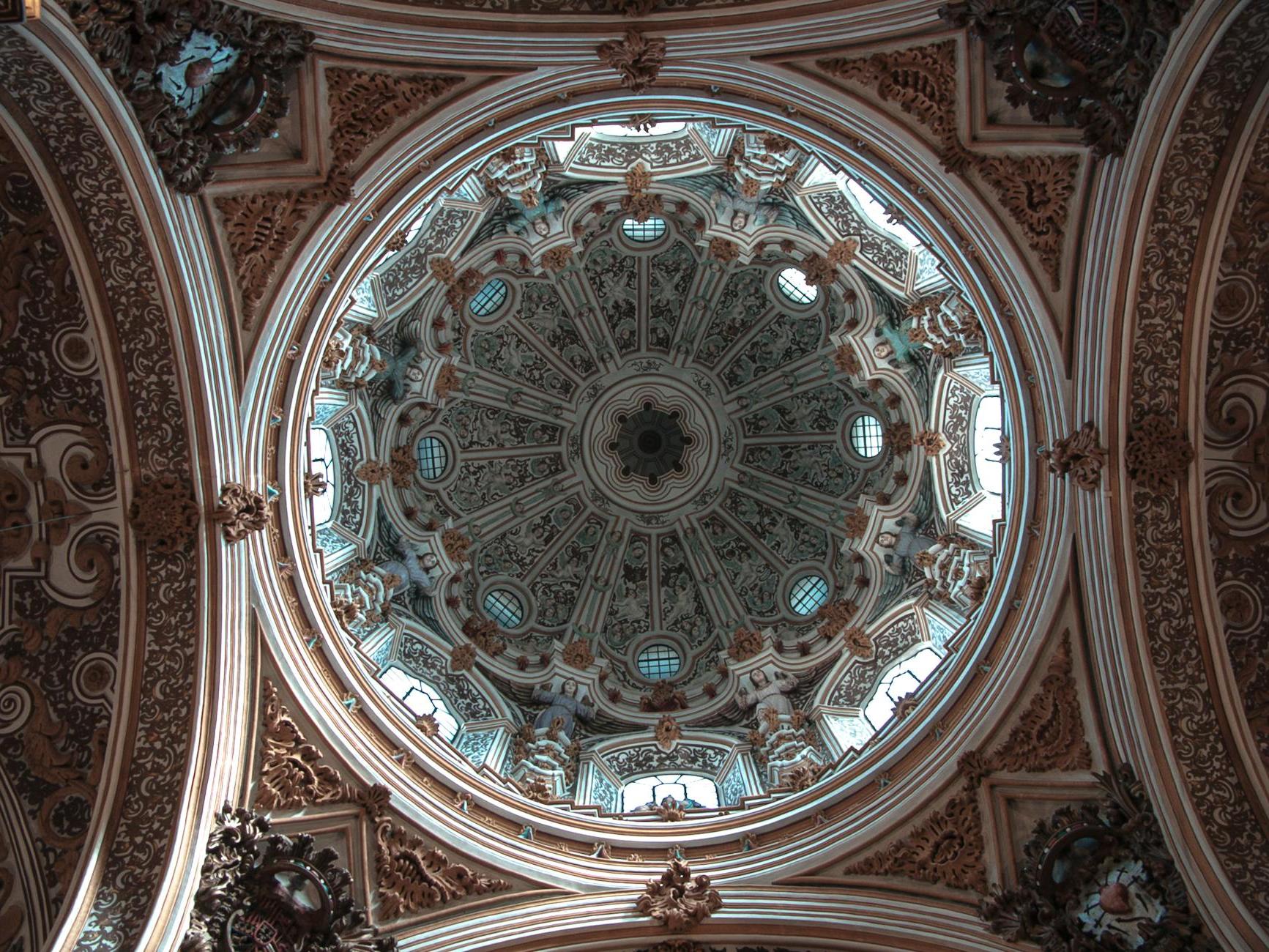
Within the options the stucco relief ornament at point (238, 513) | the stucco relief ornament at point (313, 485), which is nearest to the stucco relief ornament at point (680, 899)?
the stucco relief ornament at point (238, 513)

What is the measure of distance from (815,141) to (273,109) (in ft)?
24.2

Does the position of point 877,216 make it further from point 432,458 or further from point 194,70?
point 194,70

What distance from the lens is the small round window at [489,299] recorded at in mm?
24875

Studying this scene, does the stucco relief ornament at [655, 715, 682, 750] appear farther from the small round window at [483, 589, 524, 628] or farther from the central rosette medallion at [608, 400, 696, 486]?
the central rosette medallion at [608, 400, 696, 486]

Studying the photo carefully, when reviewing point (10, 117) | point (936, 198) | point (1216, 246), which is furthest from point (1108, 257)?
point (10, 117)

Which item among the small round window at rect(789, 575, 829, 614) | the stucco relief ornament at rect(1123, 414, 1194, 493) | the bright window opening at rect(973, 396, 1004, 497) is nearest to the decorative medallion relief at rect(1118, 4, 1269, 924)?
the stucco relief ornament at rect(1123, 414, 1194, 493)

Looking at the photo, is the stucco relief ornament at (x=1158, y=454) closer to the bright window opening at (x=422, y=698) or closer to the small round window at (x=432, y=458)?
the bright window opening at (x=422, y=698)

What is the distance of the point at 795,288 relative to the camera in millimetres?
25234

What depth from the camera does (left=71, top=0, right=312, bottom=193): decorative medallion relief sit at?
12133mm

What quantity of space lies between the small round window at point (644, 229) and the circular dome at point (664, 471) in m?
0.10

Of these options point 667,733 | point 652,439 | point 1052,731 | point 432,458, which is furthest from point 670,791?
point 652,439

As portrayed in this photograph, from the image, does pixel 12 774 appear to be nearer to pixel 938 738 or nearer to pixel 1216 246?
pixel 938 738

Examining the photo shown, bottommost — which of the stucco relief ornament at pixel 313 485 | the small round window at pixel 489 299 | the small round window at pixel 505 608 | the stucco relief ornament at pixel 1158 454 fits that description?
the stucco relief ornament at pixel 1158 454

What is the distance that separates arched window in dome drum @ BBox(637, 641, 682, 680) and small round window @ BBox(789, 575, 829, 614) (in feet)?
10.1
